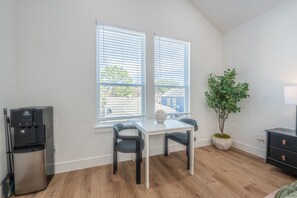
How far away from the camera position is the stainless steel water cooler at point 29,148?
176 cm

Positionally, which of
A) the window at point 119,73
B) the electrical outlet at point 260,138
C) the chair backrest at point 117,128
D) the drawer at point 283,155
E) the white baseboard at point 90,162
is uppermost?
the window at point 119,73

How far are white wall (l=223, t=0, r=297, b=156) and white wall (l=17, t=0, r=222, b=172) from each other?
1893 mm

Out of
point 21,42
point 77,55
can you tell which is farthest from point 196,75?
point 21,42

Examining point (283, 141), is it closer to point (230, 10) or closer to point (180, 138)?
point (180, 138)

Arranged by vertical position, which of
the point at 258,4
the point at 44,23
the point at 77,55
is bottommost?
the point at 77,55

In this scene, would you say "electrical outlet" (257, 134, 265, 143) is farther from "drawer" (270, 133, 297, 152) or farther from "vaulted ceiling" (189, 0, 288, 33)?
"vaulted ceiling" (189, 0, 288, 33)

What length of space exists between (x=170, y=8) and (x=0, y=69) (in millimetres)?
3008

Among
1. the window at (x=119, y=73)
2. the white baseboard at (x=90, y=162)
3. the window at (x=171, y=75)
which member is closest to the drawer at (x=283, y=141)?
the window at (x=171, y=75)

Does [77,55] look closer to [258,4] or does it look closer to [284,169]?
[258,4]

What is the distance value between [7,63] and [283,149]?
4066mm

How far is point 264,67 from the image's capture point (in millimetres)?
2826

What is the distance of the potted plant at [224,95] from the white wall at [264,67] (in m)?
0.26

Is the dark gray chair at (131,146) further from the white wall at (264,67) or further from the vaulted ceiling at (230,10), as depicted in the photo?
the vaulted ceiling at (230,10)

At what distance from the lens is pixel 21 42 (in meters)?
2.07
